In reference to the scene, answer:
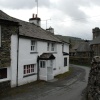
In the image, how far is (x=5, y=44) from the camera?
49.6 ft

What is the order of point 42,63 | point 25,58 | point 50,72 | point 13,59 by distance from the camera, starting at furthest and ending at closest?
point 50,72 → point 42,63 → point 25,58 → point 13,59

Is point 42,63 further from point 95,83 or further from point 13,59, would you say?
point 95,83

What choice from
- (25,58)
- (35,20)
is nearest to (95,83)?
(25,58)

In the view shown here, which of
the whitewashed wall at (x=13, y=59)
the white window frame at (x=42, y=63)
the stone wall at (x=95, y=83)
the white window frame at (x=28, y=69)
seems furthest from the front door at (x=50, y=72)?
the stone wall at (x=95, y=83)

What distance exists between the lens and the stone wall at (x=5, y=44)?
14.8m

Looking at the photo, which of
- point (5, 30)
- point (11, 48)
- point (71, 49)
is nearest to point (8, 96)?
point (11, 48)

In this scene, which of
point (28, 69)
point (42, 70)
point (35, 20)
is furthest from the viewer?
point (35, 20)

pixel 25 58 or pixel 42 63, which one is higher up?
pixel 25 58

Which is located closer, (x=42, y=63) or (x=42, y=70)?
(x=42, y=70)

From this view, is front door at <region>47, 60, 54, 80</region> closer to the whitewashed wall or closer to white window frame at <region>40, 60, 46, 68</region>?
white window frame at <region>40, 60, 46, 68</region>

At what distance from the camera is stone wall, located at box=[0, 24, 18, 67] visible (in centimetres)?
1478

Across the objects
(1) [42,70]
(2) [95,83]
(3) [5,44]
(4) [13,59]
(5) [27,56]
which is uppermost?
(3) [5,44]

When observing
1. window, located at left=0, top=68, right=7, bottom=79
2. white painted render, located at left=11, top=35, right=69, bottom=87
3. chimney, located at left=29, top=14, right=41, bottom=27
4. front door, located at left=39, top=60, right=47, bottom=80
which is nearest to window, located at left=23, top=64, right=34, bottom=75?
white painted render, located at left=11, top=35, right=69, bottom=87

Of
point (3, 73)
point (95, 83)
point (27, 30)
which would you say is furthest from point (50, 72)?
point (95, 83)
